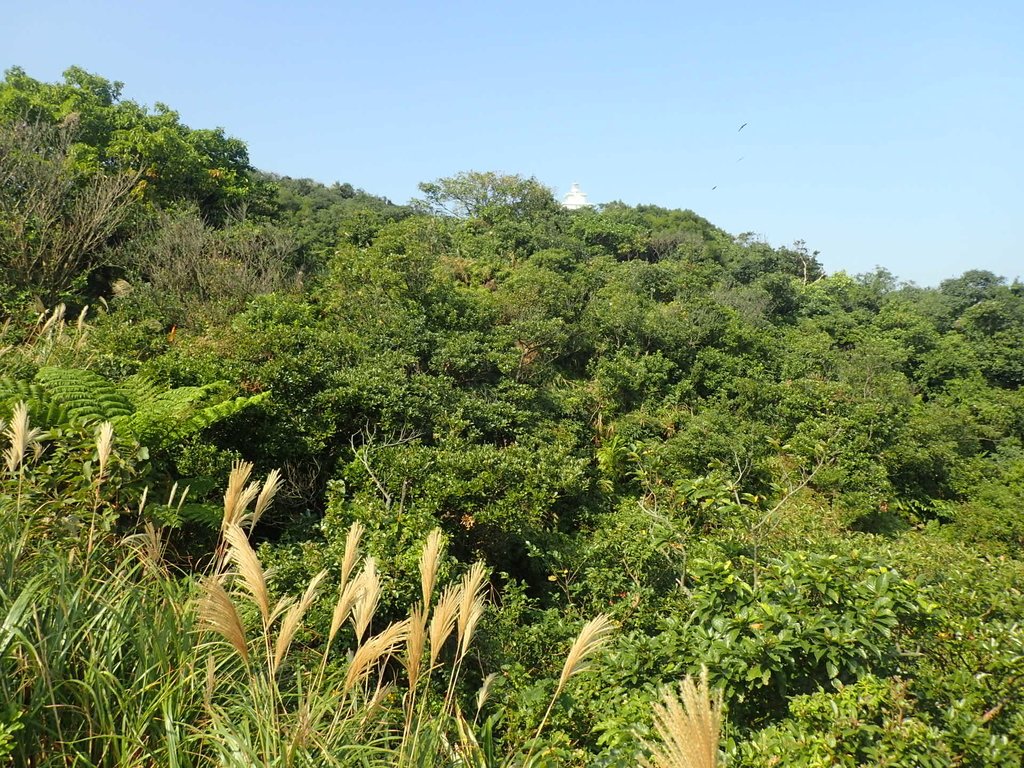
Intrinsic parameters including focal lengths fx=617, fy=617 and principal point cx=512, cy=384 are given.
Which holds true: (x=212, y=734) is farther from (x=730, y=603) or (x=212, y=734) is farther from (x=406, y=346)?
(x=406, y=346)

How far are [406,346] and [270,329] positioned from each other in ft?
7.21

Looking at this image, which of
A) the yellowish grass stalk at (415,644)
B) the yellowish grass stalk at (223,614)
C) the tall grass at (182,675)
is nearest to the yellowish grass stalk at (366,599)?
the tall grass at (182,675)

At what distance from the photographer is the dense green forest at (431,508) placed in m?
2.15

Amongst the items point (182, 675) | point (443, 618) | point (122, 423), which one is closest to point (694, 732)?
point (443, 618)

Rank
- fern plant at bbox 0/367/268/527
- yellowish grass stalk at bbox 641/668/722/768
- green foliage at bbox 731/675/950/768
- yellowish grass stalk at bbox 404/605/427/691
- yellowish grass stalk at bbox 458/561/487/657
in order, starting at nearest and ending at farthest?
yellowish grass stalk at bbox 641/668/722/768 → yellowish grass stalk at bbox 404/605/427/691 → yellowish grass stalk at bbox 458/561/487/657 → green foliage at bbox 731/675/950/768 → fern plant at bbox 0/367/268/527

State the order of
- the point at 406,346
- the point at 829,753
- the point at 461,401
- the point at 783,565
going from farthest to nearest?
the point at 406,346
the point at 461,401
the point at 783,565
the point at 829,753

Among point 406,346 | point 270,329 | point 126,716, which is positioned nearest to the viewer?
point 126,716

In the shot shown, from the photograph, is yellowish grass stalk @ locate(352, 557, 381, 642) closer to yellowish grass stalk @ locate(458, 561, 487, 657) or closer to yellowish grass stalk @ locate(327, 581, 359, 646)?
yellowish grass stalk @ locate(327, 581, 359, 646)

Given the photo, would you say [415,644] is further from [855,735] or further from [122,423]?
[122,423]

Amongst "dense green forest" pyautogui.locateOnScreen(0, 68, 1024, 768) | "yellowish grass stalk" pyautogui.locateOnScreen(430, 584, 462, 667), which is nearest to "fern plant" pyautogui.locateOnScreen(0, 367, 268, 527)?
"dense green forest" pyautogui.locateOnScreen(0, 68, 1024, 768)

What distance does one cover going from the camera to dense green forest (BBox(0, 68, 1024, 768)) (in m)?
2.15

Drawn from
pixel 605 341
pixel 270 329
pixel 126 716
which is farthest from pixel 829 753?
pixel 605 341

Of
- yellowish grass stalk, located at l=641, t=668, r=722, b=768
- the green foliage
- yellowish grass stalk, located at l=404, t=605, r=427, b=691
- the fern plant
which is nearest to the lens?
yellowish grass stalk, located at l=641, t=668, r=722, b=768

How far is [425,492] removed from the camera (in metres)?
6.44
